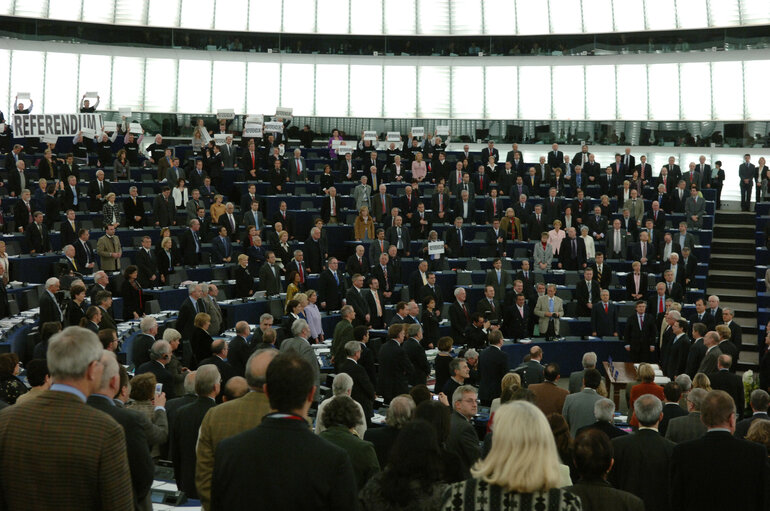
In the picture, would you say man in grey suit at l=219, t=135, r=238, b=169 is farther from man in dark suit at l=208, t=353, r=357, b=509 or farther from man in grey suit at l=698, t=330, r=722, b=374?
man in dark suit at l=208, t=353, r=357, b=509

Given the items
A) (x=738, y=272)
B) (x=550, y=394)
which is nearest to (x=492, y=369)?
(x=550, y=394)

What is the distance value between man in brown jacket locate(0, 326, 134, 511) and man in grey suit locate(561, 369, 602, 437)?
6206mm

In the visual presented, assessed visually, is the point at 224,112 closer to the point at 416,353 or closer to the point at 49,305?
the point at 49,305

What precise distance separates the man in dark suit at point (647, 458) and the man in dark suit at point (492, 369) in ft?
17.9

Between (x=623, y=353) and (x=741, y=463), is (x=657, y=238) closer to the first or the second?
(x=623, y=353)

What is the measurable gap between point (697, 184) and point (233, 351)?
1658 cm

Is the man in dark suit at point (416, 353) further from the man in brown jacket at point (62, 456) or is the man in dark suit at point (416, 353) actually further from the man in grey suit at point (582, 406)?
the man in brown jacket at point (62, 456)

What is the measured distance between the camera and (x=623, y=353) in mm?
17844

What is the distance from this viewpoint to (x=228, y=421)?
507 centimetres

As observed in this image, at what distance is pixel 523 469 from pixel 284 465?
941mm

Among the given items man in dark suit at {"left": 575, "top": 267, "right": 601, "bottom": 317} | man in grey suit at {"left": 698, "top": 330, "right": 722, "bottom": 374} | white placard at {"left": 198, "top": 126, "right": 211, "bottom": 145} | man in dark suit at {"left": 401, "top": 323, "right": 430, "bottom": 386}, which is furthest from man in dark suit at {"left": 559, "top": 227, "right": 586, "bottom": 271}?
white placard at {"left": 198, "top": 126, "right": 211, "bottom": 145}

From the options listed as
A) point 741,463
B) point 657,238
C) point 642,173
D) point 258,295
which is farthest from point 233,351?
point 642,173

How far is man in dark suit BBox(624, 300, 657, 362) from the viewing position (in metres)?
17.0

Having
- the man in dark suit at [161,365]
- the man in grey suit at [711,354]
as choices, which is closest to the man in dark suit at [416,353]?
the man in dark suit at [161,365]
